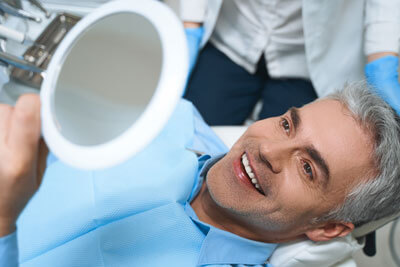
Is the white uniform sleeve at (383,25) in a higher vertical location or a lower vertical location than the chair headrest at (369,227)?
higher

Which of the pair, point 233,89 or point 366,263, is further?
point 233,89

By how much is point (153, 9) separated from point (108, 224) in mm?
620

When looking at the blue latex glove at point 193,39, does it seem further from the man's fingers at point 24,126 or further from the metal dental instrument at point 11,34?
the man's fingers at point 24,126

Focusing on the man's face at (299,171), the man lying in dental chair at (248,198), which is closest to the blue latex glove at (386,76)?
the man lying in dental chair at (248,198)

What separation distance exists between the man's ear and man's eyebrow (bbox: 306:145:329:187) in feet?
0.52

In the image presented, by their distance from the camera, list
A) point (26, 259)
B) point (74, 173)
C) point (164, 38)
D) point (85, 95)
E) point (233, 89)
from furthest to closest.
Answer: point (233, 89)
point (74, 173)
point (26, 259)
point (85, 95)
point (164, 38)

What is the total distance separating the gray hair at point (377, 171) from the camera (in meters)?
0.86

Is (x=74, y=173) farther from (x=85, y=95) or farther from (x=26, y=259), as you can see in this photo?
(x=85, y=95)

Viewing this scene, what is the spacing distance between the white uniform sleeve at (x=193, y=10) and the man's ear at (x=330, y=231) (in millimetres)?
1016

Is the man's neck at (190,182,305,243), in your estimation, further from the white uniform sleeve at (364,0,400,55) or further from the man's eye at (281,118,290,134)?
the white uniform sleeve at (364,0,400,55)

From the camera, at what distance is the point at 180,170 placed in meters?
1.02

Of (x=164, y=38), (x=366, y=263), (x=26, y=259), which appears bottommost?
(x=366, y=263)

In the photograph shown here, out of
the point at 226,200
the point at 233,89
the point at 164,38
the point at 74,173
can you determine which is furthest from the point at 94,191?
the point at 233,89

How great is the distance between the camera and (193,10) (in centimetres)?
146
